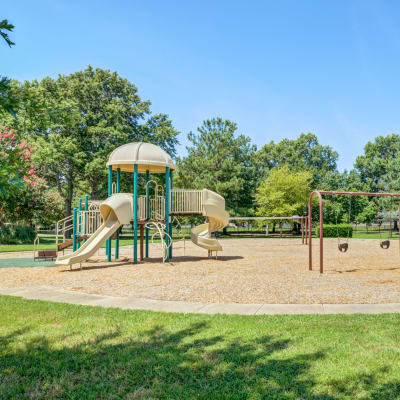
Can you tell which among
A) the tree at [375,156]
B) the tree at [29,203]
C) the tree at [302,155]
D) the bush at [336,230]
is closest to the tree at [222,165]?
the bush at [336,230]

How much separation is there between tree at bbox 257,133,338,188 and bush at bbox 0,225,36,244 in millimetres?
44427

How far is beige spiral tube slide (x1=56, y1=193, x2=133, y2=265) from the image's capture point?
13.1 meters

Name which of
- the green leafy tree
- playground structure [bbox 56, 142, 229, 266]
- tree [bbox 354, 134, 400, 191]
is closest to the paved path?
playground structure [bbox 56, 142, 229, 266]

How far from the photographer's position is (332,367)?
3.95 meters

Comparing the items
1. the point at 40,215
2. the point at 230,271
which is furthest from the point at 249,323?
the point at 40,215

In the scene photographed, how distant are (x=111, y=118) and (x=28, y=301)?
2728cm

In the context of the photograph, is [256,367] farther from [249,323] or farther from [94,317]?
[94,317]

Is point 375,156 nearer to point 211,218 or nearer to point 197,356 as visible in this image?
point 211,218

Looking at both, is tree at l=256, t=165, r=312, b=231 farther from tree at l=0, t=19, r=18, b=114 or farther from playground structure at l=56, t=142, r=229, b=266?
tree at l=0, t=19, r=18, b=114

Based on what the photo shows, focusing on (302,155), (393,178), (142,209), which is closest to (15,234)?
(142,209)

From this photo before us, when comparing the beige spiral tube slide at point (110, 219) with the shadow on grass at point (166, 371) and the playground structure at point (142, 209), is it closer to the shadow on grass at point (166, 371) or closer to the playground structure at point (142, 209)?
the playground structure at point (142, 209)

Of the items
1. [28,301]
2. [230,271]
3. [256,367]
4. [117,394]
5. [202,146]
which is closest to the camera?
[117,394]

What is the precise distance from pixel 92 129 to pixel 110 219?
1878 centimetres

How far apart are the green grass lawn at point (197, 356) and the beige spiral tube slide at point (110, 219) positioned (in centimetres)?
696
